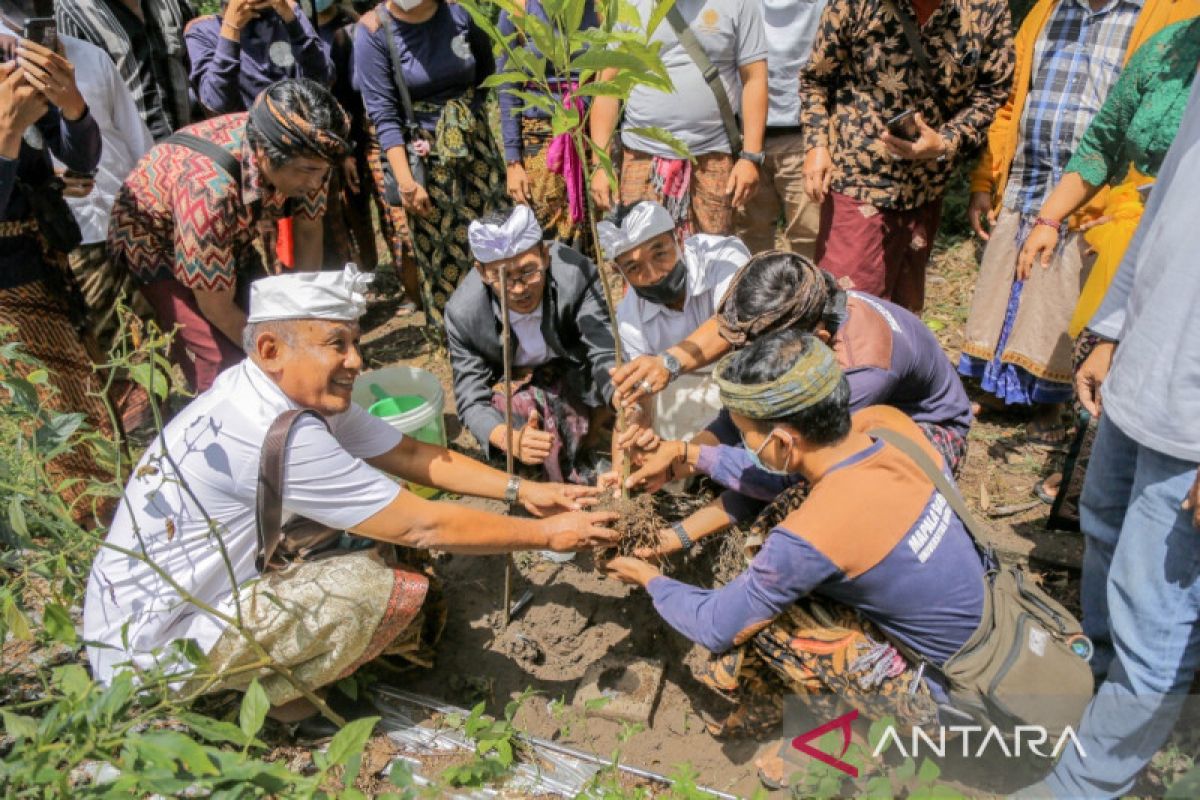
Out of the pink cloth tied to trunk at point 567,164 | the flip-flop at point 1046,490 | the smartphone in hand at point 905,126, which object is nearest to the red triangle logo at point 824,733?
the flip-flop at point 1046,490

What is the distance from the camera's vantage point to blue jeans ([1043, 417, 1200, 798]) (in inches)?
74.9

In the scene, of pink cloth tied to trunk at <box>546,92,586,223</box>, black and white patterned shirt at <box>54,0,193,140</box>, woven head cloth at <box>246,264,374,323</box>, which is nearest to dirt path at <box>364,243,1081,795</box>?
woven head cloth at <box>246,264,374,323</box>

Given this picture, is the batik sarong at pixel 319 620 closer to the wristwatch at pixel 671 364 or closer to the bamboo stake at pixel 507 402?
the bamboo stake at pixel 507 402

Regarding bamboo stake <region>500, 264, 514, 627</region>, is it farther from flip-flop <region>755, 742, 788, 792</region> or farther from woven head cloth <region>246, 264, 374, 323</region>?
flip-flop <region>755, 742, 788, 792</region>

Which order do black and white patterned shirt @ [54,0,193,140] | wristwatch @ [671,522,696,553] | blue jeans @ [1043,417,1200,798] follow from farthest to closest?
black and white patterned shirt @ [54,0,193,140] → wristwatch @ [671,522,696,553] → blue jeans @ [1043,417,1200,798]

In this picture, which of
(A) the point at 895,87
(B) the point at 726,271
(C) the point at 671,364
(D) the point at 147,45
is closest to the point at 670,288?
(B) the point at 726,271

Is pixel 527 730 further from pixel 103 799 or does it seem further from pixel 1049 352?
pixel 1049 352

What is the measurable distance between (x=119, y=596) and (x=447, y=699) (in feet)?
3.57

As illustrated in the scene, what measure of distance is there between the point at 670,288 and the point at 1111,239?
5.34ft

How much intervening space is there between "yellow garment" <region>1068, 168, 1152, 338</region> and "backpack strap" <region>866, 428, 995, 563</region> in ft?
3.94

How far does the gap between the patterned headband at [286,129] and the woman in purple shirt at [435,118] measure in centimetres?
126

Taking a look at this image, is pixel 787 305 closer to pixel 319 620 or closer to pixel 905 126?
pixel 905 126

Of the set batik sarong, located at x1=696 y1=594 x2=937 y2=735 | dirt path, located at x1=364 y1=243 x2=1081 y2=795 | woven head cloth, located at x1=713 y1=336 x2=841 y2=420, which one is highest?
woven head cloth, located at x1=713 y1=336 x2=841 y2=420

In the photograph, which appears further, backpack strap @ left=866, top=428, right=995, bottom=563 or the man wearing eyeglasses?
the man wearing eyeglasses
